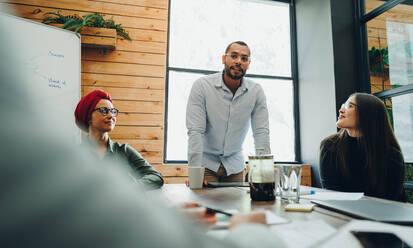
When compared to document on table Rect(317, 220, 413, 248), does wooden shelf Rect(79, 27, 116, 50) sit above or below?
above

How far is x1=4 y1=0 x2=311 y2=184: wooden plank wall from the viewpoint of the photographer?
2.93 metres

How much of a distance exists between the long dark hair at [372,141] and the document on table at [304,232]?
112 centimetres

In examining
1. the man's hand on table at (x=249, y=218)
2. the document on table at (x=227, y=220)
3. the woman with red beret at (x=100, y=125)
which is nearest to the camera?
the man's hand on table at (x=249, y=218)

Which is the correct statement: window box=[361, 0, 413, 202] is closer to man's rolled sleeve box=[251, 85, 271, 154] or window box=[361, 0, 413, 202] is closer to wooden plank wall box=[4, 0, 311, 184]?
wooden plank wall box=[4, 0, 311, 184]

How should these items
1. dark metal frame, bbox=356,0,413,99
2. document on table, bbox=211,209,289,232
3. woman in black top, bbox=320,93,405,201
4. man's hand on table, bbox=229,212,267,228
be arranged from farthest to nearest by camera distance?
dark metal frame, bbox=356,0,413,99
woman in black top, bbox=320,93,405,201
document on table, bbox=211,209,289,232
man's hand on table, bbox=229,212,267,228

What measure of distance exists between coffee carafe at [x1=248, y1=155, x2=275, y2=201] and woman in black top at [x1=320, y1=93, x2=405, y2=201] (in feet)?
2.38

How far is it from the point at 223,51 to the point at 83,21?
159 cm

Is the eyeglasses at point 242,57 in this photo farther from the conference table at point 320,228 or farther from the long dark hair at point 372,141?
the conference table at point 320,228

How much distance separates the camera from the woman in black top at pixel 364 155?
1552 mm

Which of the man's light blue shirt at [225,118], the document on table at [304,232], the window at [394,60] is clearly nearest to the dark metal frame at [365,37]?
the window at [394,60]

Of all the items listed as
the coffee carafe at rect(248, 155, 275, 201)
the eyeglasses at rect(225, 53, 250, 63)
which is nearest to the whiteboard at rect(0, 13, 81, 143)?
the eyeglasses at rect(225, 53, 250, 63)

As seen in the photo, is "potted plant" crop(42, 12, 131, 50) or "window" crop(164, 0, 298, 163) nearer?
"potted plant" crop(42, 12, 131, 50)

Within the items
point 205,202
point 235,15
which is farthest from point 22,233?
point 235,15


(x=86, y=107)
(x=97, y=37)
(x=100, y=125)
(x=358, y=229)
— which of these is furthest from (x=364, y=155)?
(x=97, y=37)
